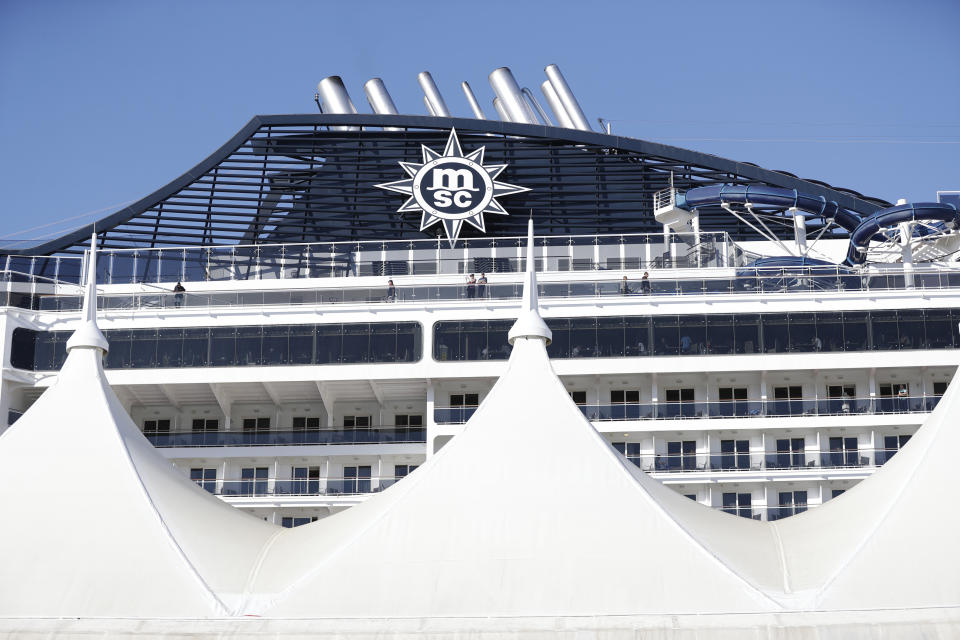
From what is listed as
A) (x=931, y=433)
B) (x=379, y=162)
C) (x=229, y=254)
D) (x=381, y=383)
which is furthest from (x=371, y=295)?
(x=931, y=433)

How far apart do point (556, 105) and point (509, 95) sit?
2372 millimetres

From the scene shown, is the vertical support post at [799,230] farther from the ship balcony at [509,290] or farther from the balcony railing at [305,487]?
the balcony railing at [305,487]

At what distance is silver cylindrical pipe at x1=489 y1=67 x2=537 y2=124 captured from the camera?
54.7 metres

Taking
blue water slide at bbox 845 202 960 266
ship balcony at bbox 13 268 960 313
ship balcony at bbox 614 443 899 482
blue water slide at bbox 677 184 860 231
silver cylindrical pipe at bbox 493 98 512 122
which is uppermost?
silver cylindrical pipe at bbox 493 98 512 122

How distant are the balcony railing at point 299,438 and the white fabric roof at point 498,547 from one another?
11.5 metres

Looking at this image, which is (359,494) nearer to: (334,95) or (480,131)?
(480,131)

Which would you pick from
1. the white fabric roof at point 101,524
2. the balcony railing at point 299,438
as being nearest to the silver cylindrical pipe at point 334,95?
the balcony railing at point 299,438

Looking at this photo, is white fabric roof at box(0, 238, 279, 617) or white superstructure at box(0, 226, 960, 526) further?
white superstructure at box(0, 226, 960, 526)

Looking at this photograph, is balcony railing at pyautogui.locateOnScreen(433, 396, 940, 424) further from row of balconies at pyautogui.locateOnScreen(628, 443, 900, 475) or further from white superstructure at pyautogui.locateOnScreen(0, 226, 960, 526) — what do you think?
row of balconies at pyautogui.locateOnScreen(628, 443, 900, 475)

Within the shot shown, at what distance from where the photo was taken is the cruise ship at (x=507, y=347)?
34.3 metres

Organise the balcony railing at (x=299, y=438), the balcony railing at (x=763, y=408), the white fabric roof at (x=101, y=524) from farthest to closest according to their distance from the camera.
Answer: the balcony railing at (x=299, y=438), the balcony railing at (x=763, y=408), the white fabric roof at (x=101, y=524)

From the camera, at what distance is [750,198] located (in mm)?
42781

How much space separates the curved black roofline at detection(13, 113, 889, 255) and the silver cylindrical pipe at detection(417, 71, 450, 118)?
34.6ft

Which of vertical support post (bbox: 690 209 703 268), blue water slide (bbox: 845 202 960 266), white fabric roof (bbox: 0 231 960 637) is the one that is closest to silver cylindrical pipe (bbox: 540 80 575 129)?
vertical support post (bbox: 690 209 703 268)
